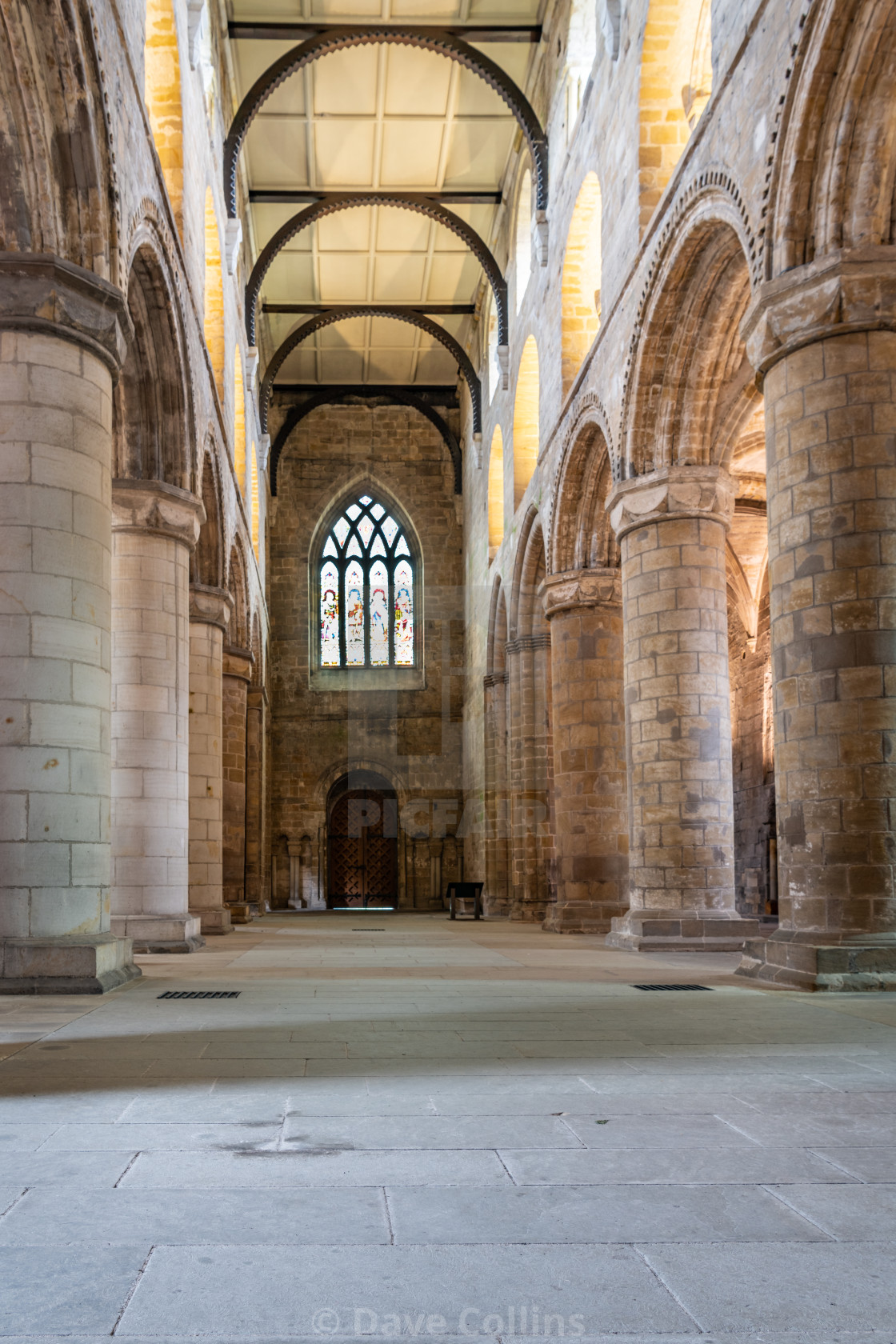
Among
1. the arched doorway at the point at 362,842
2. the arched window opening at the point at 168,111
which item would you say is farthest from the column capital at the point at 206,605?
the arched doorway at the point at 362,842

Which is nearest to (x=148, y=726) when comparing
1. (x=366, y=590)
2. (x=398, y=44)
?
(x=398, y=44)

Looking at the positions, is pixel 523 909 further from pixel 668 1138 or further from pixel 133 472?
pixel 668 1138

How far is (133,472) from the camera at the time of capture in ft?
37.0

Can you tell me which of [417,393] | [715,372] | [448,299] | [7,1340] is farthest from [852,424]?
[417,393]

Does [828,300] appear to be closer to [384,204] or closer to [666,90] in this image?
[666,90]

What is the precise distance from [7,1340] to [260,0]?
692 inches

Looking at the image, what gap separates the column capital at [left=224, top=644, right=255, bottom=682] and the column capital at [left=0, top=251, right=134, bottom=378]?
10948mm

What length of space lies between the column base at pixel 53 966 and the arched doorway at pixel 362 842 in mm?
20851

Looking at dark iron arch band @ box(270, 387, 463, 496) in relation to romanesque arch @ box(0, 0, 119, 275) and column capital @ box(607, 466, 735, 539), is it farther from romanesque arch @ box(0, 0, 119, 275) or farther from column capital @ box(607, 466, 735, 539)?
romanesque arch @ box(0, 0, 119, 275)

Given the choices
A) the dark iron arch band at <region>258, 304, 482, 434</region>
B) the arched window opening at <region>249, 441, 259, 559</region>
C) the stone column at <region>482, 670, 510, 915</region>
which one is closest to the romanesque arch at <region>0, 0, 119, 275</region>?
the arched window opening at <region>249, 441, 259, 559</region>

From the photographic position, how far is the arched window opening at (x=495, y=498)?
71.1ft

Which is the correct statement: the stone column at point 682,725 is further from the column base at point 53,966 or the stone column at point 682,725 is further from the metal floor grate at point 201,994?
the column base at point 53,966

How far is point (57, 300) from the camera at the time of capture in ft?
23.6

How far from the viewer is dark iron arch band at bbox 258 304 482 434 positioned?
925 inches
